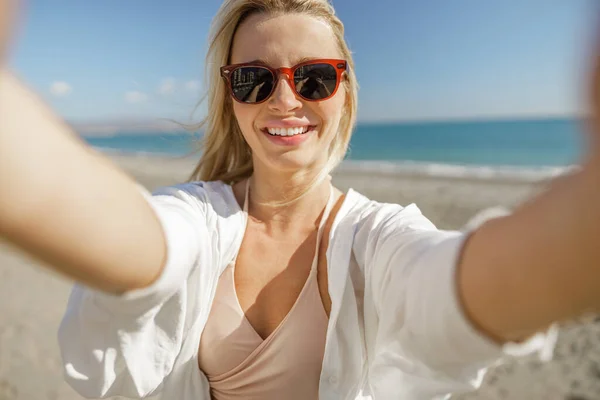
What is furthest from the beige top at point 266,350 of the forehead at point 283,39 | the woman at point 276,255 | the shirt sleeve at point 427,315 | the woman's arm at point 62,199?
the woman's arm at point 62,199

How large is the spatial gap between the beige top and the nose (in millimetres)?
628

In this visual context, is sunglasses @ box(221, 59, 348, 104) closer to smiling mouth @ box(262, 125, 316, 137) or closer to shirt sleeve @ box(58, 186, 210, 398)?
smiling mouth @ box(262, 125, 316, 137)

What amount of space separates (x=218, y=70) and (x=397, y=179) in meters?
12.9

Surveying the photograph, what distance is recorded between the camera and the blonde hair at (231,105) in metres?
2.11

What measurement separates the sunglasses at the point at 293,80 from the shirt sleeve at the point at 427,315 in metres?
0.70

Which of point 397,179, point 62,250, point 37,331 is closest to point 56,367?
point 37,331

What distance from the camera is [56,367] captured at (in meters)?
4.49

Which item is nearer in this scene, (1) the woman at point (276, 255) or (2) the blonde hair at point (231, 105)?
(1) the woman at point (276, 255)

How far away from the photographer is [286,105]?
1.96m

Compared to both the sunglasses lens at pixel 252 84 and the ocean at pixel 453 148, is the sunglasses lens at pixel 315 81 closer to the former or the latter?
the sunglasses lens at pixel 252 84

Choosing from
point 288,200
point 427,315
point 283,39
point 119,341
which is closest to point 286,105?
point 283,39

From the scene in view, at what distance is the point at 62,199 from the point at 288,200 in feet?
4.95

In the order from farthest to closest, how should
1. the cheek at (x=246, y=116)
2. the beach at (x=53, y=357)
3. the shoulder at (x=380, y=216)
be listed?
the beach at (x=53, y=357)
the cheek at (x=246, y=116)
the shoulder at (x=380, y=216)

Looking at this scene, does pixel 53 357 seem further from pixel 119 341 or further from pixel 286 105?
pixel 286 105
